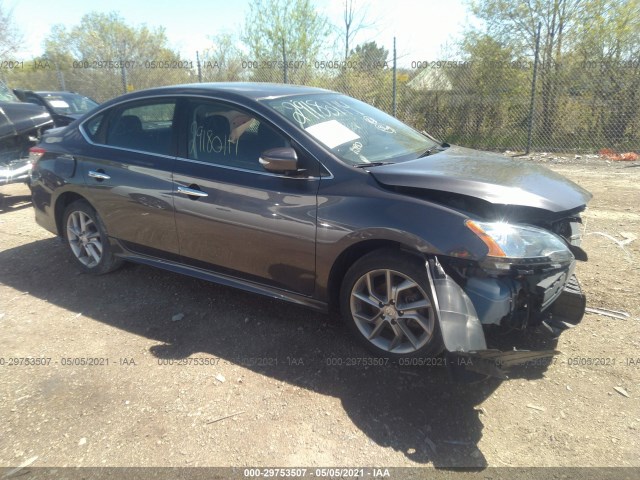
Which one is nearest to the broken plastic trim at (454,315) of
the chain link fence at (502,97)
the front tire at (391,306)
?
the front tire at (391,306)

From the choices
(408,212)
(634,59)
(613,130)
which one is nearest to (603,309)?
(408,212)

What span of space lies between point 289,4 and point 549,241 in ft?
57.3

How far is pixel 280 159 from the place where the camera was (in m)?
3.05

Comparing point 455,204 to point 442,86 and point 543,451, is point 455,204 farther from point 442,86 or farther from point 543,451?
point 442,86

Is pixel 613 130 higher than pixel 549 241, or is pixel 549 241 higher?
pixel 613 130

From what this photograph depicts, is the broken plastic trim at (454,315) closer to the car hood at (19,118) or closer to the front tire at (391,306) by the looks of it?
the front tire at (391,306)

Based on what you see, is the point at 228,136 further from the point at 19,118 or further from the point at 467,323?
the point at 19,118

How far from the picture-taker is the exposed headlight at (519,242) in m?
2.62

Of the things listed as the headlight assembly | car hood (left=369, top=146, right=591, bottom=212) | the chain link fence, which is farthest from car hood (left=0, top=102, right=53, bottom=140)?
the headlight assembly

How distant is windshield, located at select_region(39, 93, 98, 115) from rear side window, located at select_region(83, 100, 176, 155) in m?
7.46

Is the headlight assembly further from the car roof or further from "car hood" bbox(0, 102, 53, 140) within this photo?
"car hood" bbox(0, 102, 53, 140)

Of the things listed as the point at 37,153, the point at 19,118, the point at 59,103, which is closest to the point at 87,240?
the point at 37,153

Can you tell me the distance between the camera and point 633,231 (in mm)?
5250

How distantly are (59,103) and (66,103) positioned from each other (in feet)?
0.56
